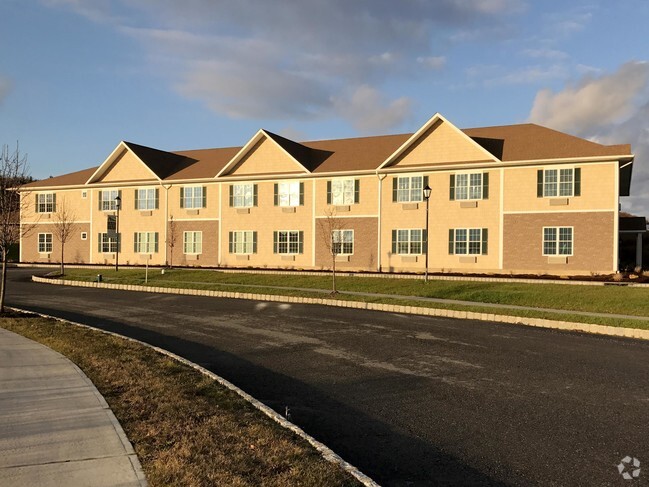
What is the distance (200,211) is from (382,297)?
2044cm

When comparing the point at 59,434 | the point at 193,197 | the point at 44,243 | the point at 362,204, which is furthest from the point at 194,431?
the point at 44,243

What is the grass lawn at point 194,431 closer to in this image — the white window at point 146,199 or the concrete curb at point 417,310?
the concrete curb at point 417,310

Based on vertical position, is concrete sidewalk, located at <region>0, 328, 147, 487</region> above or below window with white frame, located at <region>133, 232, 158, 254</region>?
below

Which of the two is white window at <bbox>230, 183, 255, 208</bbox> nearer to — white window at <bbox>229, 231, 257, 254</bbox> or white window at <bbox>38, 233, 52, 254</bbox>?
white window at <bbox>229, 231, 257, 254</bbox>

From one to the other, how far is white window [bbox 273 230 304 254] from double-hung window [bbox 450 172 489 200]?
10187 mm

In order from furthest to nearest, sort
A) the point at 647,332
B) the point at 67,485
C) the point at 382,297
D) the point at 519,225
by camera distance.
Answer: the point at 519,225, the point at 382,297, the point at 647,332, the point at 67,485

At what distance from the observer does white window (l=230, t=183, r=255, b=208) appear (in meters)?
34.1

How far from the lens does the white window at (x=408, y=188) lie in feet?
97.1

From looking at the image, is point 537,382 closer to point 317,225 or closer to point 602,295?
point 602,295

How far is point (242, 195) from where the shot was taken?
3434 centimetres

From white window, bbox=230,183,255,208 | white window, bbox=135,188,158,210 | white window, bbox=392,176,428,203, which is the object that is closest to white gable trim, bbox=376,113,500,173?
white window, bbox=392,176,428,203

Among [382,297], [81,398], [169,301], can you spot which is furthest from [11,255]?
[81,398]

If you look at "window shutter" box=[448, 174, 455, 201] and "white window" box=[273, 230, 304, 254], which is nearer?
"window shutter" box=[448, 174, 455, 201]

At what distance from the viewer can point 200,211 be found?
1399 inches
